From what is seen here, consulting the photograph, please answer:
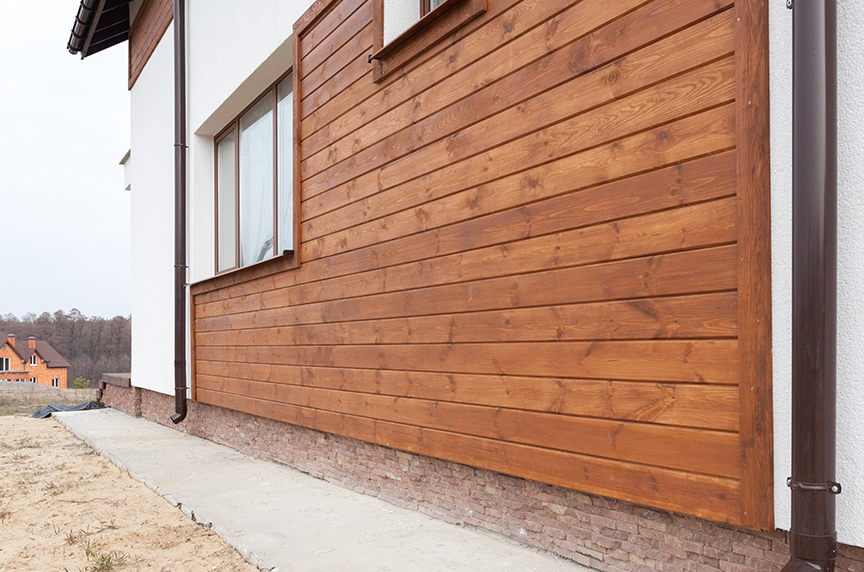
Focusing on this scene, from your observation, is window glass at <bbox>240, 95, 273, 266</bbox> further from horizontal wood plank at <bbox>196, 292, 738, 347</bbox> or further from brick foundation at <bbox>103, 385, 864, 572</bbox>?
horizontal wood plank at <bbox>196, 292, 738, 347</bbox>

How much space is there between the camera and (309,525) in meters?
3.12

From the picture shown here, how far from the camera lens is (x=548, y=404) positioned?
2.42 metres

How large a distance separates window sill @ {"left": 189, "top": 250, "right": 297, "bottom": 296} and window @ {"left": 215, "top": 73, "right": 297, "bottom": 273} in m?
0.11

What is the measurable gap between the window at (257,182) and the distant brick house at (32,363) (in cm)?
4716

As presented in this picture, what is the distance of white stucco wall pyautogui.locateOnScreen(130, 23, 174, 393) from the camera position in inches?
291

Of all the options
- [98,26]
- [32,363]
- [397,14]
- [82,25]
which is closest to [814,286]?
[397,14]

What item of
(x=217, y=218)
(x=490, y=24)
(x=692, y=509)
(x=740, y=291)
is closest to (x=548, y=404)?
(x=692, y=509)

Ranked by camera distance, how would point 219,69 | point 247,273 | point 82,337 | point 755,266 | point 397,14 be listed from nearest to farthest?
point 755,266 → point 397,14 → point 247,273 → point 219,69 → point 82,337

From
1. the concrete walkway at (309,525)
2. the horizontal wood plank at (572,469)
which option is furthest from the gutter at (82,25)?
the horizontal wood plank at (572,469)

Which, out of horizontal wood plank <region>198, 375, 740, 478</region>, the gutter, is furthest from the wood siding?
horizontal wood plank <region>198, 375, 740, 478</region>

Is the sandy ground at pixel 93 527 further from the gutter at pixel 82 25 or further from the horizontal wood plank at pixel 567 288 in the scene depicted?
the gutter at pixel 82 25

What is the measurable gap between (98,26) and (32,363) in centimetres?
4976

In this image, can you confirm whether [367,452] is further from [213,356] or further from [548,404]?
[213,356]

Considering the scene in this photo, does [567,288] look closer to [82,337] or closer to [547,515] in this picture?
[547,515]
